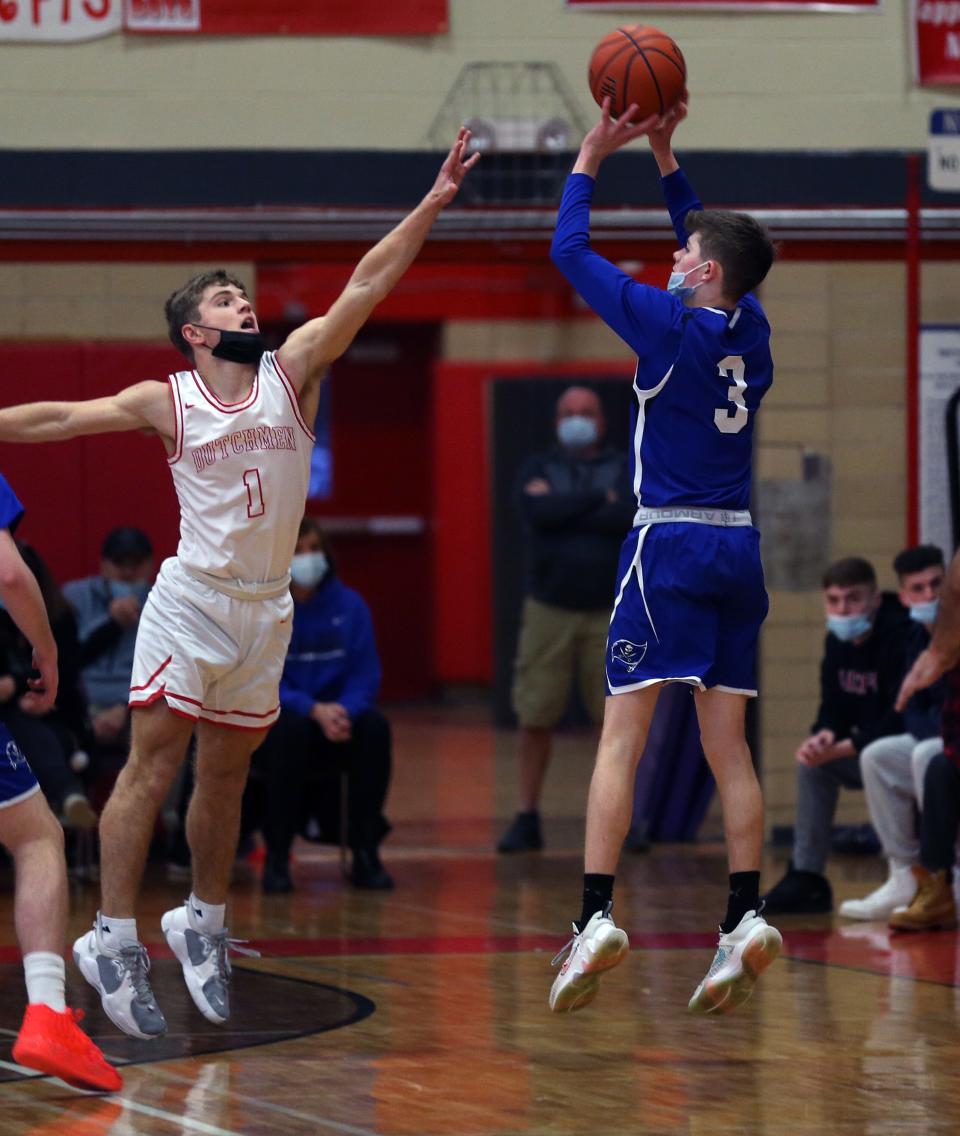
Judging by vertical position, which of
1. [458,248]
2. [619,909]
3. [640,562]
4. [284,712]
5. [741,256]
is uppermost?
[458,248]

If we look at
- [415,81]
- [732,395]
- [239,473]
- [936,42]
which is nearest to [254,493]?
[239,473]

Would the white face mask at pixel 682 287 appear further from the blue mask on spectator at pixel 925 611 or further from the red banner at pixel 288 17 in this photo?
the red banner at pixel 288 17

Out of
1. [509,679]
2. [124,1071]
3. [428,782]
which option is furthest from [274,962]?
[509,679]

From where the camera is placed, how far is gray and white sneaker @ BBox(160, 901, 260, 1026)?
17.6 feet

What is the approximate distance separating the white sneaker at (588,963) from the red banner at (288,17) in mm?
4669

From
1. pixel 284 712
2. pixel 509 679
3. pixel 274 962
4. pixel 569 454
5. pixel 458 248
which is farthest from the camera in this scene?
pixel 509 679

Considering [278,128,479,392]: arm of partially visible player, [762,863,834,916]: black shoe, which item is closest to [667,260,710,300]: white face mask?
[278,128,479,392]: arm of partially visible player

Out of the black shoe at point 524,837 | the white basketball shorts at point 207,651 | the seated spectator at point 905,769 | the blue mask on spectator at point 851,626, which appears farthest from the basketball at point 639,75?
the black shoe at point 524,837

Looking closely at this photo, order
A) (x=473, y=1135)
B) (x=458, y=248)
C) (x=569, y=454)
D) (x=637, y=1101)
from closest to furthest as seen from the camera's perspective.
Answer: (x=473, y=1135)
(x=637, y=1101)
(x=458, y=248)
(x=569, y=454)

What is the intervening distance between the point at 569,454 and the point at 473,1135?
5258 millimetres

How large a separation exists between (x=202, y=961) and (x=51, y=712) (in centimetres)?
231

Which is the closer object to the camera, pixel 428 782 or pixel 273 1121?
pixel 273 1121

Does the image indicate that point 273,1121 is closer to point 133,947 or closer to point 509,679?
point 133,947

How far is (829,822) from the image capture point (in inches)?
288
